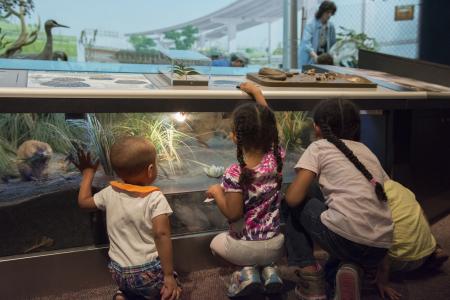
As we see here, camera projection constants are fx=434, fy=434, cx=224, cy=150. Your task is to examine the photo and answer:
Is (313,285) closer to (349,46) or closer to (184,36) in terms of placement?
(349,46)

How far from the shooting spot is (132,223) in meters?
1.70

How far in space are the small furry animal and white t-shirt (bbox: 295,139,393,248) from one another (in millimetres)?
1225

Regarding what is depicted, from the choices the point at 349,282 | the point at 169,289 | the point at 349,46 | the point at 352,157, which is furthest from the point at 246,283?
the point at 349,46

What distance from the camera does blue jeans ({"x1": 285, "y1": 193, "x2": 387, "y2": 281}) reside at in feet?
5.88

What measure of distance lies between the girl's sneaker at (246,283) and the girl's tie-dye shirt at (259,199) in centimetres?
14

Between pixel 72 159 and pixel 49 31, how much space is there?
6.42 ft

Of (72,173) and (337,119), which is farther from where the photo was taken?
(72,173)

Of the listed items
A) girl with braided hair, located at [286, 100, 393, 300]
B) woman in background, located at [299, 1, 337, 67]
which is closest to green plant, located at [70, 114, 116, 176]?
girl with braided hair, located at [286, 100, 393, 300]

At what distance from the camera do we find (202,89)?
204 cm

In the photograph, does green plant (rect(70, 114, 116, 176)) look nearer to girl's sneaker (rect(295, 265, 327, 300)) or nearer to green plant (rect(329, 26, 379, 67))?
girl's sneaker (rect(295, 265, 327, 300))

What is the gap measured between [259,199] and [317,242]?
35 centimetres

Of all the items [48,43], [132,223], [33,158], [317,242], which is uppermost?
[48,43]

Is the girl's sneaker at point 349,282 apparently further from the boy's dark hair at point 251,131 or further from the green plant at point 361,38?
the green plant at point 361,38

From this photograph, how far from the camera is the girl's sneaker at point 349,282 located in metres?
1.78
